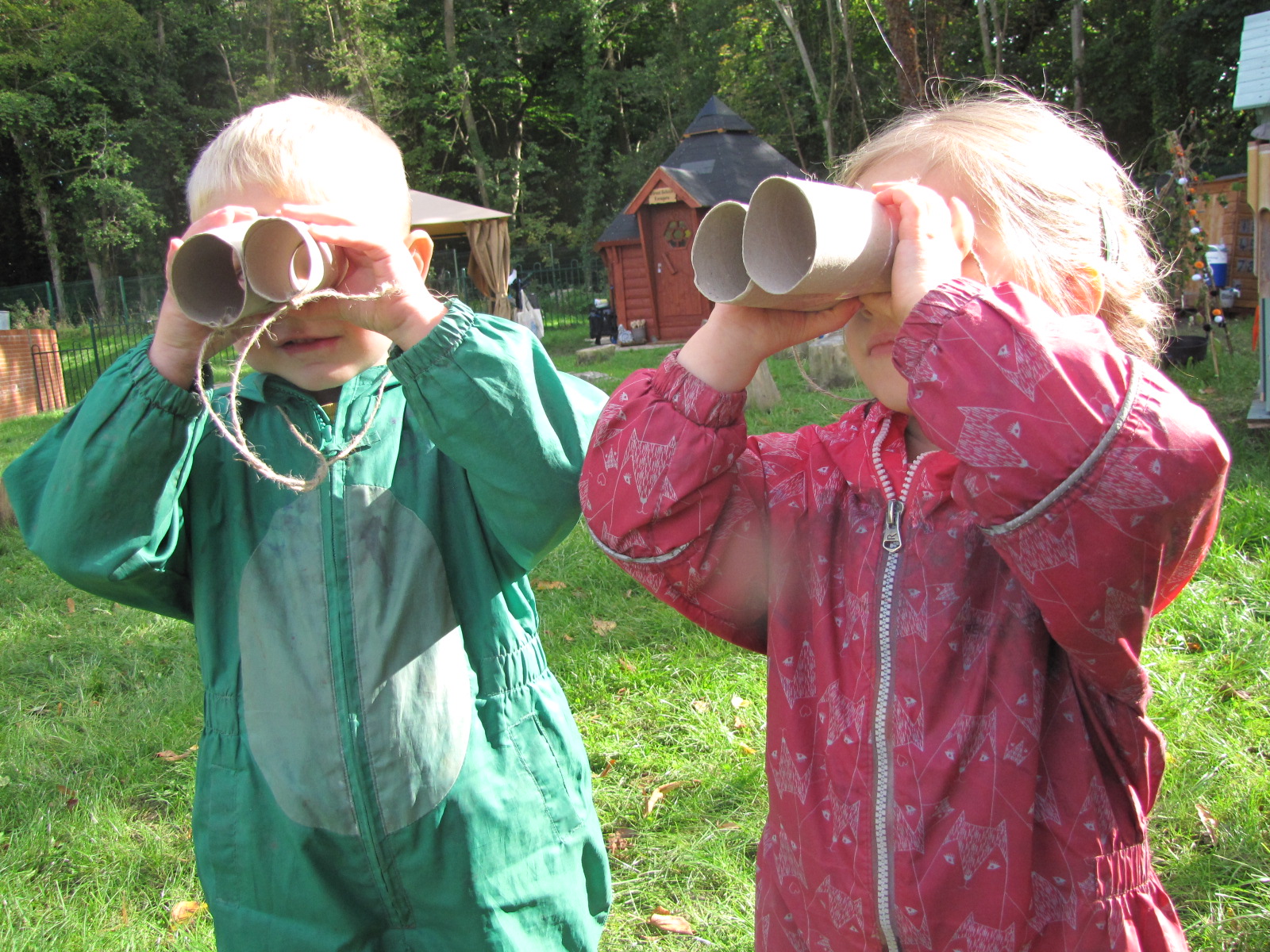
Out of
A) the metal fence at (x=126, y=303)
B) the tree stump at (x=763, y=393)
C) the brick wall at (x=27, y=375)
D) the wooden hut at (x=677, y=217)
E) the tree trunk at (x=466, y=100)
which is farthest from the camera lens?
the tree trunk at (x=466, y=100)

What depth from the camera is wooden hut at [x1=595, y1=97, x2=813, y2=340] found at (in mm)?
18047

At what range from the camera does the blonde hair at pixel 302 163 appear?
1545mm

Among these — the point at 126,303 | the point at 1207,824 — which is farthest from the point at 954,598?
the point at 126,303

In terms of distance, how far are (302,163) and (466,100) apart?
35.1m

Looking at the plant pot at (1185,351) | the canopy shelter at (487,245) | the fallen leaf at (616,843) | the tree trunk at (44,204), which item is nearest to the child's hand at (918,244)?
the fallen leaf at (616,843)

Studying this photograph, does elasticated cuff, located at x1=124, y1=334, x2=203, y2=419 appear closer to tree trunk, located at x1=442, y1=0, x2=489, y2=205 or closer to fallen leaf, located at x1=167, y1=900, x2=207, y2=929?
fallen leaf, located at x1=167, y1=900, x2=207, y2=929

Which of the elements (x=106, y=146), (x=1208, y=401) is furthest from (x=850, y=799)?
(x=106, y=146)

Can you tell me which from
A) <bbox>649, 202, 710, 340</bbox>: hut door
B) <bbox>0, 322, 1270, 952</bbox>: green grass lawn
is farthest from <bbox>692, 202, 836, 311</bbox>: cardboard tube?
<bbox>649, 202, 710, 340</bbox>: hut door

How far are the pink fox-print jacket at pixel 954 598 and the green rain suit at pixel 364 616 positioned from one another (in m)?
0.22

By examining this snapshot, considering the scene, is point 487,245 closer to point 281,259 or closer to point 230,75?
point 281,259

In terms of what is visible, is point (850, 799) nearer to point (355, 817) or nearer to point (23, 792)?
point (355, 817)

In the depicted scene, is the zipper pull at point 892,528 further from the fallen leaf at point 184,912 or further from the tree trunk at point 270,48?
the tree trunk at point 270,48

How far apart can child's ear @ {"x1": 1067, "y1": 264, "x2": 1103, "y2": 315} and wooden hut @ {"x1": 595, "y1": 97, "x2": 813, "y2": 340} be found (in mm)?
16639

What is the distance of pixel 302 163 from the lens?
61.5 inches
